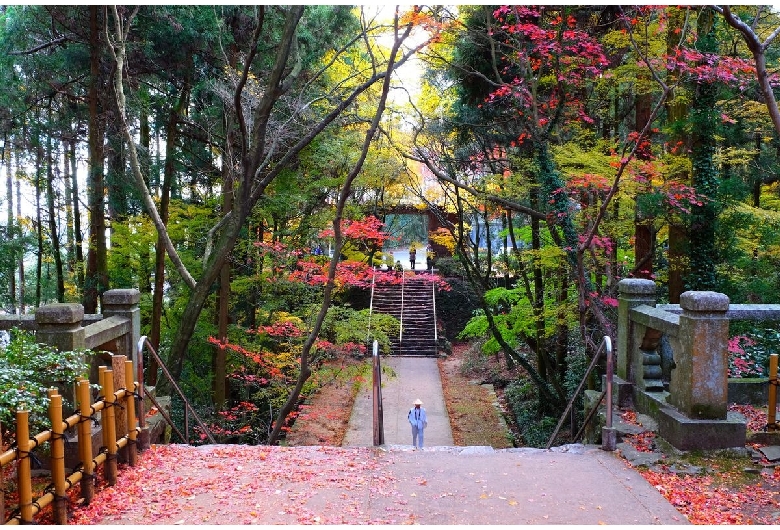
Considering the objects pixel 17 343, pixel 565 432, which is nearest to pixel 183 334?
pixel 17 343

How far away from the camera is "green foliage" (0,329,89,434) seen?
13.3 feet

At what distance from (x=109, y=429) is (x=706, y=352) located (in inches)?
214

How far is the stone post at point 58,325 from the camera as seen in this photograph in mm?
4902

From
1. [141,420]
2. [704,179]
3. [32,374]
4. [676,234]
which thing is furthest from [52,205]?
[704,179]

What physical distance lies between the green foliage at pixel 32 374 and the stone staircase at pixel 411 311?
63.1 feet

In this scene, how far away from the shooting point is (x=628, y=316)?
270 inches

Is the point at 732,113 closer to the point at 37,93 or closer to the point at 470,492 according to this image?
the point at 470,492

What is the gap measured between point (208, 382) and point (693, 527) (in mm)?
14382

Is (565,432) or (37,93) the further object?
(37,93)

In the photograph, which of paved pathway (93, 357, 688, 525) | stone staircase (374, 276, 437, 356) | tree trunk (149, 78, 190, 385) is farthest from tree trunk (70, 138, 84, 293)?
paved pathway (93, 357, 688, 525)

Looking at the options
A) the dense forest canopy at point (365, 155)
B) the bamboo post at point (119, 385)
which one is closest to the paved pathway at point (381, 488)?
the bamboo post at point (119, 385)

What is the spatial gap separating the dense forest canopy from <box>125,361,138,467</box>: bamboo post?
3.41 metres

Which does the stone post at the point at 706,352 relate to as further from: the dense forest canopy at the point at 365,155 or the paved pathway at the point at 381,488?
the dense forest canopy at the point at 365,155

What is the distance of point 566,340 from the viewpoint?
13.7 meters
